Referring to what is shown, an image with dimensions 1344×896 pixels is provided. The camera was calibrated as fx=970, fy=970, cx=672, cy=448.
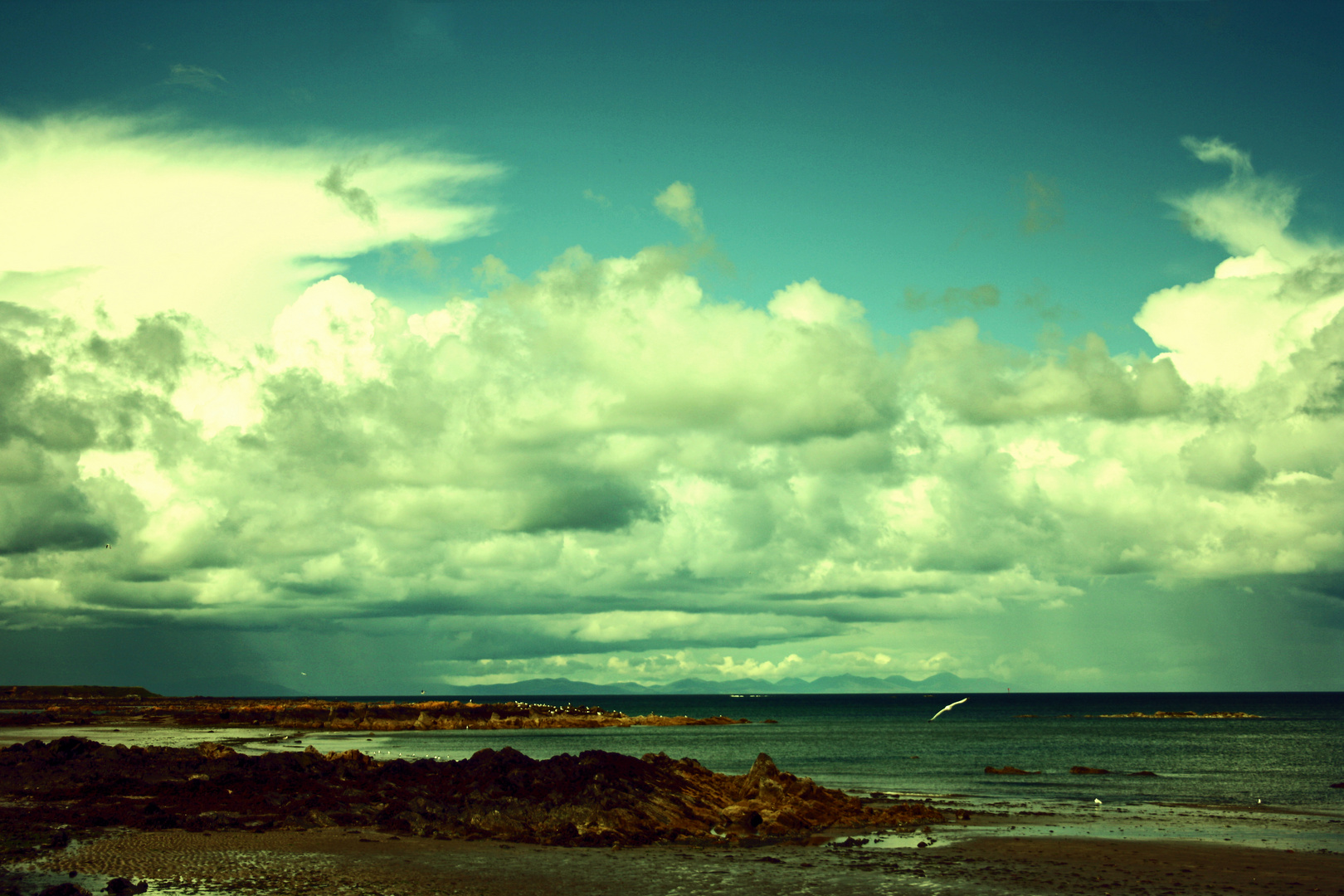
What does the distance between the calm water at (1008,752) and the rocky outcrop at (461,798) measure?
1760 centimetres

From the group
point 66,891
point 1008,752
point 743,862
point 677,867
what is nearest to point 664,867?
point 677,867

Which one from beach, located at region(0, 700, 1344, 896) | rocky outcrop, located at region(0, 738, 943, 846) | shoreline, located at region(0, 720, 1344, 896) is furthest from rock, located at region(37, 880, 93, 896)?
rocky outcrop, located at region(0, 738, 943, 846)

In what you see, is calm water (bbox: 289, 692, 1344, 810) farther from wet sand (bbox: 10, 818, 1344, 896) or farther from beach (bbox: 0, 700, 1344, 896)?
wet sand (bbox: 10, 818, 1344, 896)

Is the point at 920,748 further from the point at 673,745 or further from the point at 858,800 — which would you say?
the point at 858,800

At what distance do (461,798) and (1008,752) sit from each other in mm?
72548

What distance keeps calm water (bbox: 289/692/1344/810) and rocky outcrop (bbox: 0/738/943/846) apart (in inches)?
693

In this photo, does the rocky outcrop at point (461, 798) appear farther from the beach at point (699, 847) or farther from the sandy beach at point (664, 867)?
the sandy beach at point (664, 867)

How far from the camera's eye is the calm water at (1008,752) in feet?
200

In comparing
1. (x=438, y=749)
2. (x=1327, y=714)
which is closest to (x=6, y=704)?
(x=438, y=749)

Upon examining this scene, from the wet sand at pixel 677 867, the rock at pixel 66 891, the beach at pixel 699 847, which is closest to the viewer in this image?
the rock at pixel 66 891

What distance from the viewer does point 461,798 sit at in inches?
1586

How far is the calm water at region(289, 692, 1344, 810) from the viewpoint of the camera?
6094 centimetres

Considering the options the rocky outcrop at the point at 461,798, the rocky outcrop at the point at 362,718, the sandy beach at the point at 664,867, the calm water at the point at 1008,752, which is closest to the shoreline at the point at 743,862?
the sandy beach at the point at 664,867

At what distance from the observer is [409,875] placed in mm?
30375
